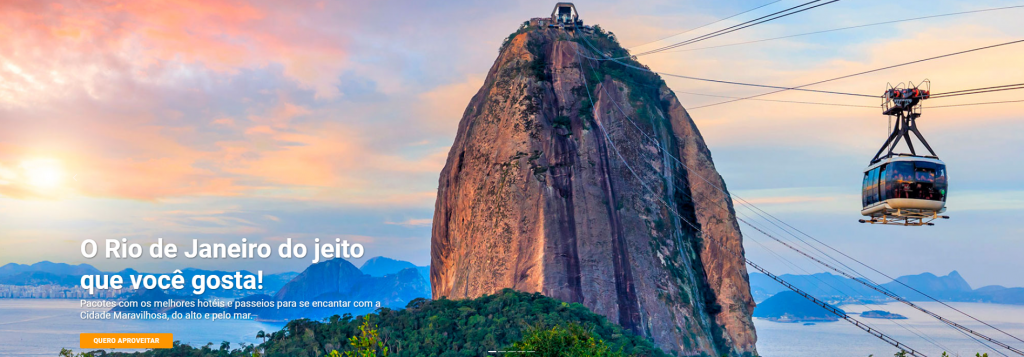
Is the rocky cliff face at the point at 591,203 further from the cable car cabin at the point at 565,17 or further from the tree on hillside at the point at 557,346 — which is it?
the tree on hillside at the point at 557,346

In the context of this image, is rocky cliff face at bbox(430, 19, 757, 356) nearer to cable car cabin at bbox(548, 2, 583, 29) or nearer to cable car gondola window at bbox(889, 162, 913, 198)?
cable car cabin at bbox(548, 2, 583, 29)

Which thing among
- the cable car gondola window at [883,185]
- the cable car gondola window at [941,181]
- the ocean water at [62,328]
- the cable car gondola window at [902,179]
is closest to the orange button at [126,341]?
the cable car gondola window at [883,185]

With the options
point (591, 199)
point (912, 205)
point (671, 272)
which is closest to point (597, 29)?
point (591, 199)

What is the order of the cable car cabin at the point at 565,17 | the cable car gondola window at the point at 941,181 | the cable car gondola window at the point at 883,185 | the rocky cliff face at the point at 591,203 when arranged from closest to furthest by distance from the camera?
1. the cable car gondola window at the point at 941,181
2. the cable car gondola window at the point at 883,185
3. the rocky cliff face at the point at 591,203
4. the cable car cabin at the point at 565,17

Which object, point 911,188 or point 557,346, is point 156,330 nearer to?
point 557,346

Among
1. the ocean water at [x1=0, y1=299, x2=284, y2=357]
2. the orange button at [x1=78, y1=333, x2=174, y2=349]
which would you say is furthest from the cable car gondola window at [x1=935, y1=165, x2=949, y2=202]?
the ocean water at [x1=0, y1=299, x2=284, y2=357]

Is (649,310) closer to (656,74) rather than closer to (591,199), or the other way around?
(591,199)
